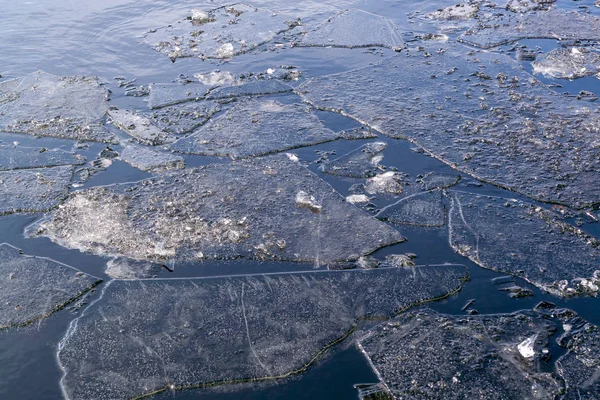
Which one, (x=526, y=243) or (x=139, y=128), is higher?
(x=139, y=128)

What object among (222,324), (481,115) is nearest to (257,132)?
(481,115)

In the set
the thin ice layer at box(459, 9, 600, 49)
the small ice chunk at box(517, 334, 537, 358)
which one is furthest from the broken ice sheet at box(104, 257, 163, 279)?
the thin ice layer at box(459, 9, 600, 49)

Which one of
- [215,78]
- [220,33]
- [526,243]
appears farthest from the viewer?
[220,33]

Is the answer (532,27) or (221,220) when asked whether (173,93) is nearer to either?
(221,220)

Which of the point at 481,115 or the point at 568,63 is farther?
the point at 568,63

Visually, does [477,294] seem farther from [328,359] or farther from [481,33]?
[481,33]

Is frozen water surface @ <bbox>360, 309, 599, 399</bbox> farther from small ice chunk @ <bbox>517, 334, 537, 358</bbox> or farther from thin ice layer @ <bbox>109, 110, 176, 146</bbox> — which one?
thin ice layer @ <bbox>109, 110, 176, 146</bbox>

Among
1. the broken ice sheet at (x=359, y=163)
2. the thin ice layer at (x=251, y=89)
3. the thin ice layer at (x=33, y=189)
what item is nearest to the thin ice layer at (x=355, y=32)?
the thin ice layer at (x=251, y=89)
